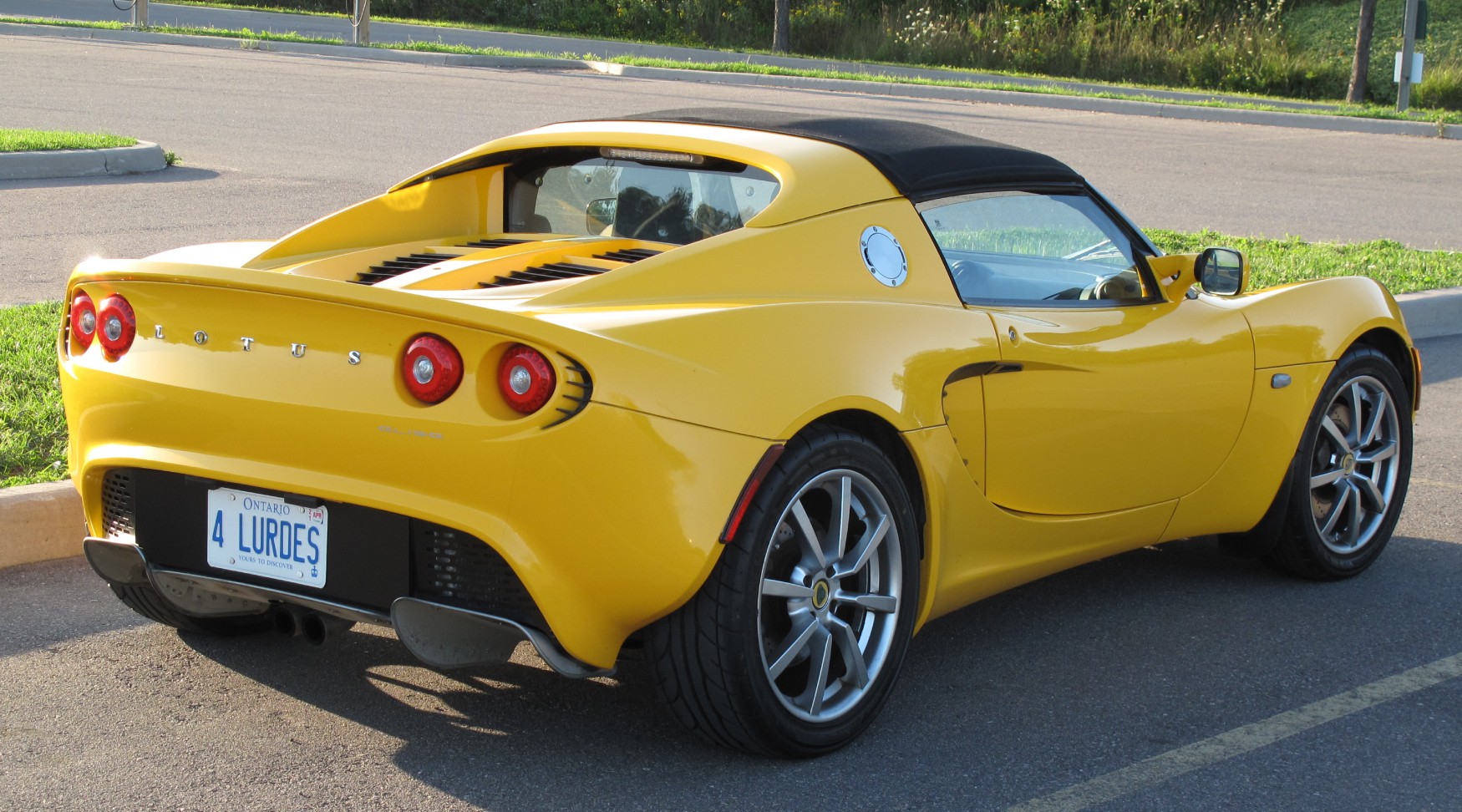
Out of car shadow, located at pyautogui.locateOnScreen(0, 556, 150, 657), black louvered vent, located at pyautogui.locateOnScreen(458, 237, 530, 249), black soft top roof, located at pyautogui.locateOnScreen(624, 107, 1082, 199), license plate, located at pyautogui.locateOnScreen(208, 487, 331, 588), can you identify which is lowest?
car shadow, located at pyautogui.locateOnScreen(0, 556, 150, 657)

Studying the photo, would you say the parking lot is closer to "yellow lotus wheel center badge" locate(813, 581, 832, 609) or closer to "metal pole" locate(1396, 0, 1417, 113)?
"yellow lotus wheel center badge" locate(813, 581, 832, 609)

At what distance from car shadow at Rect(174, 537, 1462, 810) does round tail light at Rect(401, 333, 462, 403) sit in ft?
2.80

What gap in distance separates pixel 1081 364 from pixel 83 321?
2.50 m

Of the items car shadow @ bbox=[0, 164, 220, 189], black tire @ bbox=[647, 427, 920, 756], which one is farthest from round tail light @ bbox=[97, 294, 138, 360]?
car shadow @ bbox=[0, 164, 220, 189]

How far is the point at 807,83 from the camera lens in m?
22.5

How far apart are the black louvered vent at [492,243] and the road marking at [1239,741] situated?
80.8 inches

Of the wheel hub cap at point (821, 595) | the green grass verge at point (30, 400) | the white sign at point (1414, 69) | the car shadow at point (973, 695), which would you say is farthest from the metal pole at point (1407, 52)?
the wheel hub cap at point (821, 595)

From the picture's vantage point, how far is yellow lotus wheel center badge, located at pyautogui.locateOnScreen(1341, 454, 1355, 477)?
511cm

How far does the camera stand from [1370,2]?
2475 centimetres

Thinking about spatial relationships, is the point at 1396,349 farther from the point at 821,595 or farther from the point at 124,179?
the point at 124,179

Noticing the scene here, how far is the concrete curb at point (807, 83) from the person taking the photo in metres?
21.6

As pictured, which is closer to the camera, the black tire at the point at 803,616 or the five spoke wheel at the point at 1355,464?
the black tire at the point at 803,616

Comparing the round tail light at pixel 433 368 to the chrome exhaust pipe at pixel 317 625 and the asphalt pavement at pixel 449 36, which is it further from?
the asphalt pavement at pixel 449 36

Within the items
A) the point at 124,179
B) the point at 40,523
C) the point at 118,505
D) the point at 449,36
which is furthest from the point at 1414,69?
the point at 118,505
